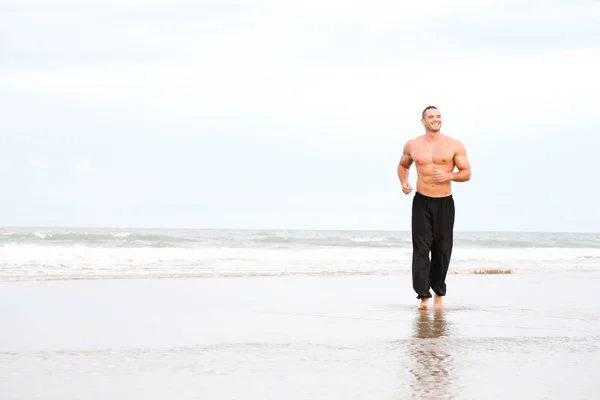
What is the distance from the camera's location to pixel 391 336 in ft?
18.7

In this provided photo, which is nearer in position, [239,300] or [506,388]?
[506,388]

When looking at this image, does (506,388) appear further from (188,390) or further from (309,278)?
(309,278)

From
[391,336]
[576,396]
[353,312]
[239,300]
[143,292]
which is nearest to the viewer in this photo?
[576,396]

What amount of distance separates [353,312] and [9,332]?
278 cm

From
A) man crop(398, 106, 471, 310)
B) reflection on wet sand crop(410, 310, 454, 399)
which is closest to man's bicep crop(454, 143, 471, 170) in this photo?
man crop(398, 106, 471, 310)

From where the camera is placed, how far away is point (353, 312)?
24.1ft

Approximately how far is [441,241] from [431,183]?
0.52m

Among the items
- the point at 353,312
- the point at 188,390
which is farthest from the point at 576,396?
the point at 353,312

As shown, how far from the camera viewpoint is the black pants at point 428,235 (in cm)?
781

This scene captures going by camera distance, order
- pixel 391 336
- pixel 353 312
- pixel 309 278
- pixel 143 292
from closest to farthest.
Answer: pixel 391 336 < pixel 353 312 < pixel 143 292 < pixel 309 278

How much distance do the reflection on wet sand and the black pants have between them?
112 centimetres

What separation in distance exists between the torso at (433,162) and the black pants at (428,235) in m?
0.07

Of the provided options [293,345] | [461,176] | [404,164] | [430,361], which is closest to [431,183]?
[461,176]

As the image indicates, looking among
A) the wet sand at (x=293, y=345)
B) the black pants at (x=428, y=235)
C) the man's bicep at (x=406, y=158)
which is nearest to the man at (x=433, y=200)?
the black pants at (x=428, y=235)
